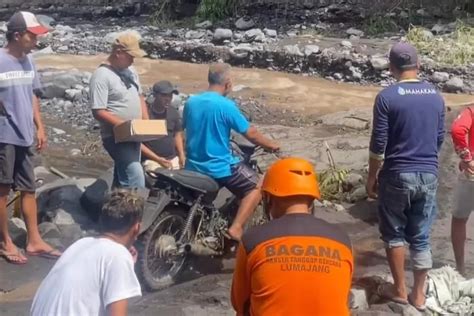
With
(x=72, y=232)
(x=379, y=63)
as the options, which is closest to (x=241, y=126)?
(x=72, y=232)

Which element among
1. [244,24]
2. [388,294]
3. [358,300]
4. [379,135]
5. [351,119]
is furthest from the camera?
[244,24]

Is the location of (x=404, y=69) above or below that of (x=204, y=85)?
above

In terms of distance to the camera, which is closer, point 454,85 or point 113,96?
point 113,96

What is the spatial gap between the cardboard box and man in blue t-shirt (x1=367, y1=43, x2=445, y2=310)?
5.88 feet

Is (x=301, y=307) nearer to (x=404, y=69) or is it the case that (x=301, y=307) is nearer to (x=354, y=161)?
(x=404, y=69)

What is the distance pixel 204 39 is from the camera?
2103 cm

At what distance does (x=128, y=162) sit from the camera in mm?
7285

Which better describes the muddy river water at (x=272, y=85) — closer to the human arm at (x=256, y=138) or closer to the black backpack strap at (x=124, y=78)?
the black backpack strap at (x=124, y=78)

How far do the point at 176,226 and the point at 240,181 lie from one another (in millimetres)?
611

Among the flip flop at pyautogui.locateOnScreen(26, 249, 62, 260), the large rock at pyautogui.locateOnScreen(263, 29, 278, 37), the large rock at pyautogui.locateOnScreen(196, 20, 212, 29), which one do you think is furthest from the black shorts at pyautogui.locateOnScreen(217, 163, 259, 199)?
the large rock at pyautogui.locateOnScreen(196, 20, 212, 29)

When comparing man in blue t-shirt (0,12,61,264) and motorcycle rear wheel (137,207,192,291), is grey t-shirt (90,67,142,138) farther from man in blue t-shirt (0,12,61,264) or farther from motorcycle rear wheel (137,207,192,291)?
motorcycle rear wheel (137,207,192,291)

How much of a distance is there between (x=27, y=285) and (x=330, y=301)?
371 centimetres

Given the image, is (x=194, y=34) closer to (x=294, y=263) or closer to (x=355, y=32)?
(x=355, y=32)

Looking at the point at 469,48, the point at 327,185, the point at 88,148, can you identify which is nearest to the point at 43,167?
the point at 88,148
